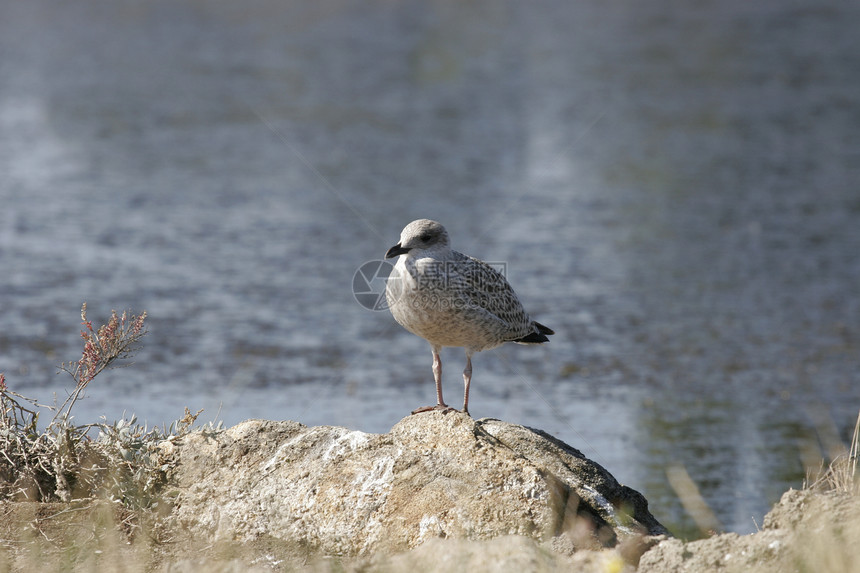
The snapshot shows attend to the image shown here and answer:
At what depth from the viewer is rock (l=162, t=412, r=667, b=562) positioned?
500cm

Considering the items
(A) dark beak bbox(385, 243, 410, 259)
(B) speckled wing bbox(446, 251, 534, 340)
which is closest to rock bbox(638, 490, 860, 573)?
(B) speckled wing bbox(446, 251, 534, 340)

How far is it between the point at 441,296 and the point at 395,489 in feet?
3.70

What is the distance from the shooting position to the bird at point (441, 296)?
574cm

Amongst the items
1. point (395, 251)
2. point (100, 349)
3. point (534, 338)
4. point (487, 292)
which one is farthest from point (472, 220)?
point (100, 349)

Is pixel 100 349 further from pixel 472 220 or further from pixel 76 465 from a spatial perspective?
pixel 472 220

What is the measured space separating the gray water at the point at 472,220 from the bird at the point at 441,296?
2.23 metres

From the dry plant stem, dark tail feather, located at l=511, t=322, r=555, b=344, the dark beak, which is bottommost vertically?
the dry plant stem

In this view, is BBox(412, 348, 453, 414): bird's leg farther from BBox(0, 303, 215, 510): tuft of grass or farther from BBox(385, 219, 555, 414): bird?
BBox(0, 303, 215, 510): tuft of grass

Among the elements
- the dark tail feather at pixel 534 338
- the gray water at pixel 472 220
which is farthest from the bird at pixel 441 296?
the gray water at pixel 472 220

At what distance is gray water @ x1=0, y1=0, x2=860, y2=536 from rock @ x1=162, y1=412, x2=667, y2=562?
1476mm

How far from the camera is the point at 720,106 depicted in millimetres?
19172

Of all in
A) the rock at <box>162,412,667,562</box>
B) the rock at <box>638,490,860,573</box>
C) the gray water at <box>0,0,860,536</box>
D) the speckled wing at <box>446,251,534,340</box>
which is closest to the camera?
the rock at <box>638,490,860,573</box>

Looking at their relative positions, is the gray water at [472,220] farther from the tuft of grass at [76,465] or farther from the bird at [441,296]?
the bird at [441,296]

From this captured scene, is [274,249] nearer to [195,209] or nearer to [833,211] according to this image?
[195,209]
